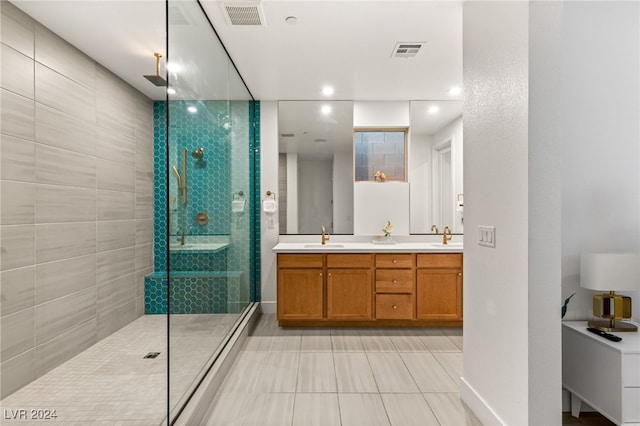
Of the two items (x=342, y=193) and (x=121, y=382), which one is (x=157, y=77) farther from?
(x=121, y=382)

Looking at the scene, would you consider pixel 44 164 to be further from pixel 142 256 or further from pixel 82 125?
pixel 142 256

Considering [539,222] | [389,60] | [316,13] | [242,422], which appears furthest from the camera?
[389,60]

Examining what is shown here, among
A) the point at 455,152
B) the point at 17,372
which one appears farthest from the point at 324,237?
the point at 17,372

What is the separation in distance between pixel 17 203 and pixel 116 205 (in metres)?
1.21

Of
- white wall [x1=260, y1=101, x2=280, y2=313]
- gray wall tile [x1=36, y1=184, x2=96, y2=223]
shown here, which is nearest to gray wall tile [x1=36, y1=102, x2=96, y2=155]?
gray wall tile [x1=36, y1=184, x2=96, y2=223]

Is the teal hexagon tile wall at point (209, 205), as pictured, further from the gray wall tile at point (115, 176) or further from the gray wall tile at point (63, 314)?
the gray wall tile at point (63, 314)

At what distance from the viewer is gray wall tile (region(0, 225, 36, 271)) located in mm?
2199

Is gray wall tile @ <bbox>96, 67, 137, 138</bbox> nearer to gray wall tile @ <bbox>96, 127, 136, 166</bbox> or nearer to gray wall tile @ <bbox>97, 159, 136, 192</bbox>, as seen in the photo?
gray wall tile @ <bbox>96, 127, 136, 166</bbox>

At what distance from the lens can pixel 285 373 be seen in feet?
8.60

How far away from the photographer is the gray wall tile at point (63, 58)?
251cm

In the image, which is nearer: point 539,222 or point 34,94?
point 539,222

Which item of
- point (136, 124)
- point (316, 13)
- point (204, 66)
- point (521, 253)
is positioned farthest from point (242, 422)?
point (136, 124)

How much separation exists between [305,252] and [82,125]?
7.55ft

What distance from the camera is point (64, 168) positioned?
279 cm
